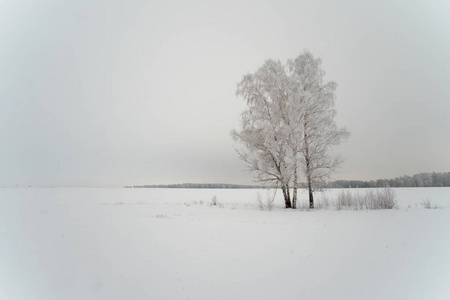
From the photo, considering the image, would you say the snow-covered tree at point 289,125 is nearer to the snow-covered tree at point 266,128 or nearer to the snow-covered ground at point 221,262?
the snow-covered tree at point 266,128

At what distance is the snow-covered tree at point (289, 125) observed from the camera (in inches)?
653

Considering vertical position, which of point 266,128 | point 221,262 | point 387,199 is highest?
point 266,128

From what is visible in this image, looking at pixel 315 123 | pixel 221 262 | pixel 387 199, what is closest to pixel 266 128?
pixel 315 123

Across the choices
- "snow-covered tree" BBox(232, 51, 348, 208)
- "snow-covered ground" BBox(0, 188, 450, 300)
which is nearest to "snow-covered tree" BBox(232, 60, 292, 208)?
"snow-covered tree" BBox(232, 51, 348, 208)

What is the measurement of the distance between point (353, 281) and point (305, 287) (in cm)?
107

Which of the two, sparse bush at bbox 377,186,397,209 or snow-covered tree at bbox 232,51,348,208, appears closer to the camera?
sparse bush at bbox 377,186,397,209

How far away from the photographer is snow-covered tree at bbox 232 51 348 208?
1659cm

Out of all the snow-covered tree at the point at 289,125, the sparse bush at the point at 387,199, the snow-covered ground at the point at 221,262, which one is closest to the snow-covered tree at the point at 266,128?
the snow-covered tree at the point at 289,125

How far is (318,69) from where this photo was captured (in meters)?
18.1

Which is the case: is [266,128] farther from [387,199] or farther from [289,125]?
[387,199]

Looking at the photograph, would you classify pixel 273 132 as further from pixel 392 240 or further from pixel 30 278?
pixel 30 278

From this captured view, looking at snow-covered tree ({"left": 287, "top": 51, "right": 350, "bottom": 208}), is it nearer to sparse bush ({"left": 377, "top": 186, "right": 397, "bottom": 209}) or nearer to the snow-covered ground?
sparse bush ({"left": 377, "top": 186, "right": 397, "bottom": 209})

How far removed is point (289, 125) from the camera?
16.6 meters

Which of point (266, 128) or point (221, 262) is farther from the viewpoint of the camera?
point (266, 128)
